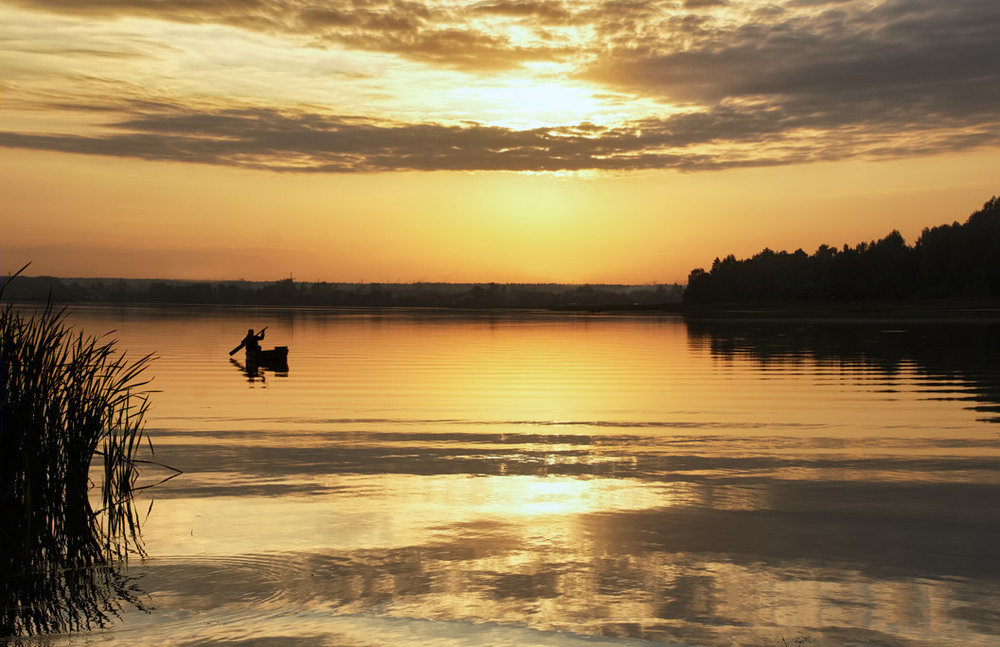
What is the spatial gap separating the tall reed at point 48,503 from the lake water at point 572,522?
540 mm

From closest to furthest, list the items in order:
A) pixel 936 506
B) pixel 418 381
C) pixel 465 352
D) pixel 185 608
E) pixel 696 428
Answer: pixel 185 608 < pixel 936 506 < pixel 696 428 < pixel 418 381 < pixel 465 352

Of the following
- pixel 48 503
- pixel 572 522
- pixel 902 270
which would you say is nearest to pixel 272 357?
pixel 572 522

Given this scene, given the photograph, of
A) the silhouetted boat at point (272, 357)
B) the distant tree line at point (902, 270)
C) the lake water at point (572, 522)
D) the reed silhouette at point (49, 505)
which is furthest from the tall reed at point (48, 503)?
the distant tree line at point (902, 270)

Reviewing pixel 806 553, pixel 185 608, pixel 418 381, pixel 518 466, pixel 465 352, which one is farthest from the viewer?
pixel 465 352

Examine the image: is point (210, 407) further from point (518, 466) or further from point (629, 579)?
point (629, 579)

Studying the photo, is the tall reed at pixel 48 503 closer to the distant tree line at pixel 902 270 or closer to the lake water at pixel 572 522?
the lake water at pixel 572 522

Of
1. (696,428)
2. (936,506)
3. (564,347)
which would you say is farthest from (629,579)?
(564,347)

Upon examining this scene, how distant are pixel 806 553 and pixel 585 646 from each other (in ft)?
13.8

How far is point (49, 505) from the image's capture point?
36.0 ft

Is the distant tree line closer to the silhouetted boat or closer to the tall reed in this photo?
the silhouetted boat

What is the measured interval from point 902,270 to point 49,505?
519 feet

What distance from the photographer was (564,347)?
203 feet

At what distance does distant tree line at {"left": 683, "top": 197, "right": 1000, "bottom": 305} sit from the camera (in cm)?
14375

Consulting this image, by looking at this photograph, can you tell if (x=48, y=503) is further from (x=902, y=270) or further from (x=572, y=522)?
(x=902, y=270)
